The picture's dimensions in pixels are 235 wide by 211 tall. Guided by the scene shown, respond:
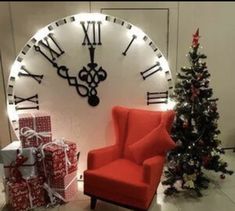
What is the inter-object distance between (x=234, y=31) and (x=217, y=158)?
1.84 m

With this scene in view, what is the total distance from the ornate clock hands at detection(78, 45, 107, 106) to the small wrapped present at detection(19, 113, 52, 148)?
2.05ft

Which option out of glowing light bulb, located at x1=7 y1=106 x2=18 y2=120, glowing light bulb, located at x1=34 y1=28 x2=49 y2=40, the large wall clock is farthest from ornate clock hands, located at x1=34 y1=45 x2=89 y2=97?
glowing light bulb, located at x1=7 y1=106 x2=18 y2=120

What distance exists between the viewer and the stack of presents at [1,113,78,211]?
2.60 meters

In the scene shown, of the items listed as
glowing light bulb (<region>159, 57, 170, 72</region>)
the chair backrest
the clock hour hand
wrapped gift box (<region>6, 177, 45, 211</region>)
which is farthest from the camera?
glowing light bulb (<region>159, 57, 170, 72</region>)

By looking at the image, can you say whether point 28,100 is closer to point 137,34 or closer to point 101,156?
point 101,156

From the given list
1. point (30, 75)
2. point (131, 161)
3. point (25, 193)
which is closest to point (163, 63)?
point (131, 161)

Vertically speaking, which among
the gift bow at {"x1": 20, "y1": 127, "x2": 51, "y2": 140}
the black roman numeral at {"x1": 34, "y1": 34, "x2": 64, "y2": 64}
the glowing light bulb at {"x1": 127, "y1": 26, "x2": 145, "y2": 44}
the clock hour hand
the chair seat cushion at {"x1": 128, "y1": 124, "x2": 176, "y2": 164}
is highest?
the glowing light bulb at {"x1": 127, "y1": 26, "x2": 145, "y2": 44}

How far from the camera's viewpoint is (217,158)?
10.1ft

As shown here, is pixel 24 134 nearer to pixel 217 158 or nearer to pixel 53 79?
pixel 53 79

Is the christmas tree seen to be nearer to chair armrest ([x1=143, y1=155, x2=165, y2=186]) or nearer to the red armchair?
the red armchair

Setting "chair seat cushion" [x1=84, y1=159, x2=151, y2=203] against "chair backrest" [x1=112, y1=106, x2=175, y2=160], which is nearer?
"chair seat cushion" [x1=84, y1=159, x2=151, y2=203]

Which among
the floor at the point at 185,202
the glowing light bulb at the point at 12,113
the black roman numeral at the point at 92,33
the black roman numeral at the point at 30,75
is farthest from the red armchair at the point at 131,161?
the glowing light bulb at the point at 12,113

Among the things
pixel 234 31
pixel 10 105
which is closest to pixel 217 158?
pixel 234 31

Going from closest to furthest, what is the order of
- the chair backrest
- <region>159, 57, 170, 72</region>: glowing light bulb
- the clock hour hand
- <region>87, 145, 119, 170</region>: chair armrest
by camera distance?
<region>87, 145, 119, 170</region>: chair armrest
the chair backrest
the clock hour hand
<region>159, 57, 170, 72</region>: glowing light bulb
